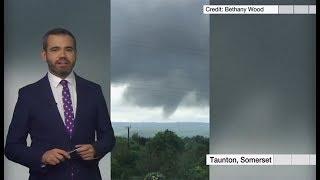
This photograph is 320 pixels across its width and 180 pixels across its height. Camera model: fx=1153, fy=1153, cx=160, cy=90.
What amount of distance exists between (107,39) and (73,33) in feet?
0.70

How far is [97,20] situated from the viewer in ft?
23.4

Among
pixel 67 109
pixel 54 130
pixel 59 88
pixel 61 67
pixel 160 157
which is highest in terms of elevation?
pixel 61 67

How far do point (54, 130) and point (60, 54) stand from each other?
470 mm

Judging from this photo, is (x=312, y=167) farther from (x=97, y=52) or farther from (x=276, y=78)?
(x=97, y=52)

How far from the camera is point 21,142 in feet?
23.1

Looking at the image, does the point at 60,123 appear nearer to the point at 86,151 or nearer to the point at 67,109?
the point at 67,109

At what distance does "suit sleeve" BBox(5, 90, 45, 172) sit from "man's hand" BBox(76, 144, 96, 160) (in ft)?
0.74

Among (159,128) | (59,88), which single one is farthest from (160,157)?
(59,88)

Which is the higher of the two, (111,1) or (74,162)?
(111,1)

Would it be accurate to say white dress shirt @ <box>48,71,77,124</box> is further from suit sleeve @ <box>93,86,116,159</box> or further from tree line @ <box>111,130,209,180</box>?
tree line @ <box>111,130,209,180</box>

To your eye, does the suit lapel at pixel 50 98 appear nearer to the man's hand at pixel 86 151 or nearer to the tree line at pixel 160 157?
the man's hand at pixel 86 151

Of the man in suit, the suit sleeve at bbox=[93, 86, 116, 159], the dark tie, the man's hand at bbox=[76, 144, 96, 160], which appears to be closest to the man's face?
the man in suit

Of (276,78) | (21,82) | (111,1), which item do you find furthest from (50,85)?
(276,78)

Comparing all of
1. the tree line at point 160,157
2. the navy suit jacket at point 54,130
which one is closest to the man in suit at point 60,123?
the navy suit jacket at point 54,130
